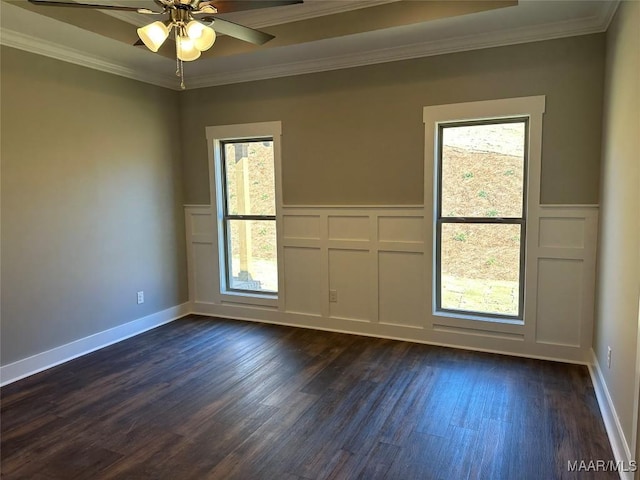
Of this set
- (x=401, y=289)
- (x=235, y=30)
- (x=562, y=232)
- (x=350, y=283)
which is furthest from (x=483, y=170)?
(x=235, y=30)

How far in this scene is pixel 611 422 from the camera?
2361 mm

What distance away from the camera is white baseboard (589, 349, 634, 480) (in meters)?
2.04

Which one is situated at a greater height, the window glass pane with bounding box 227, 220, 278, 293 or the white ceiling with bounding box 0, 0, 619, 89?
the white ceiling with bounding box 0, 0, 619, 89

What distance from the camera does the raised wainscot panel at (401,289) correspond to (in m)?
3.83

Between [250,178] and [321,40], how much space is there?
5.47ft

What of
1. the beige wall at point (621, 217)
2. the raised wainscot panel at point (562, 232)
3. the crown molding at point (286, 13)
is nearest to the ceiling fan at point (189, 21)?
the crown molding at point (286, 13)

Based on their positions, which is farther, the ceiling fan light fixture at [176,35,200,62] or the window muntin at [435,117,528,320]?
the window muntin at [435,117,528,320]

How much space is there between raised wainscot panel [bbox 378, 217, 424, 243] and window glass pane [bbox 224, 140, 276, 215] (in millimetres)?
1236

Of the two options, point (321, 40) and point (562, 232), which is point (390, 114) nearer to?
point (321, 40)

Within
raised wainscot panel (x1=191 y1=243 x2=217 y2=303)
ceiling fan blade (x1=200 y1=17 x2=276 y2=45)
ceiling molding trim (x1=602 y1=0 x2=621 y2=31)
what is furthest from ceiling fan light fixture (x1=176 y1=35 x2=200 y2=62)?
raised wainscot panel (x1=191 y1=243 x2=217 y2=303)

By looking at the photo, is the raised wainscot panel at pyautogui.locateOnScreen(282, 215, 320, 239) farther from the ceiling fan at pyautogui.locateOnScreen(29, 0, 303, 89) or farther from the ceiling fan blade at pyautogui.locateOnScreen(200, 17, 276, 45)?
the ceiling fan at pyautogui.locateOnScreen(29, 0, 303, 89)

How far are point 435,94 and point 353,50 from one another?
2.70 feet

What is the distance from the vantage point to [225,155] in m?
4.67

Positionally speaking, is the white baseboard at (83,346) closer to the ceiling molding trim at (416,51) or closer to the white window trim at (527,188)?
the ceiling molding trim at (416,51)
